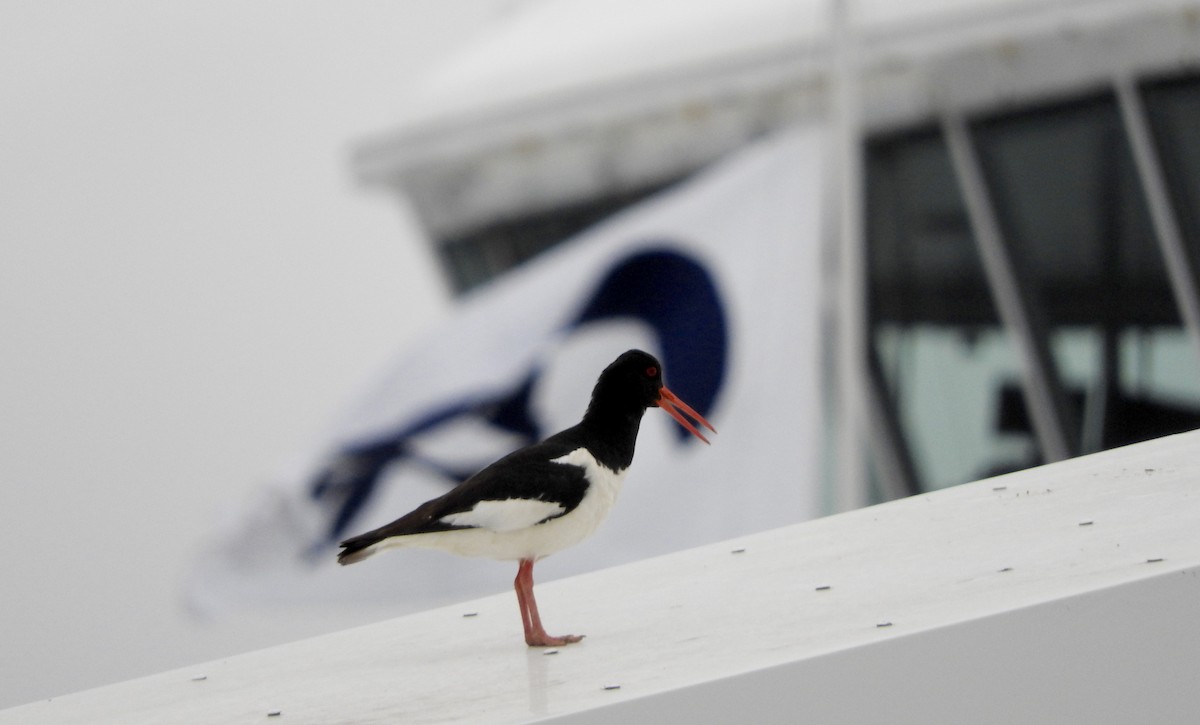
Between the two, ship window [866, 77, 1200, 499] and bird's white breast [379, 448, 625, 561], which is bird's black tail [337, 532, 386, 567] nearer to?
bird's white breast [379, 448, 625, 561]

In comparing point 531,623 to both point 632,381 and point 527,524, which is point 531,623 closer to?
point 527,524

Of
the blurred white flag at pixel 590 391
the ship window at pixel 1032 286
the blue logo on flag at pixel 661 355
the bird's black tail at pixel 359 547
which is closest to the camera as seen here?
the bird's black tail at pixel 359 547

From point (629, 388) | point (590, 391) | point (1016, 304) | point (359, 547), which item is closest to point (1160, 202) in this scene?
point (1016, 304)

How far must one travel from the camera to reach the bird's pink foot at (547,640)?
2.93m

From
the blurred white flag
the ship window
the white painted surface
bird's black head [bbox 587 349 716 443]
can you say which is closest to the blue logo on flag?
the blurred white flag

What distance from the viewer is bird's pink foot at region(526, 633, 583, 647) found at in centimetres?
293

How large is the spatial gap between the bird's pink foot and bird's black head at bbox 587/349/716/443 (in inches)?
17.7

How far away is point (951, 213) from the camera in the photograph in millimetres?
14188

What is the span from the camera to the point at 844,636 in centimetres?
247

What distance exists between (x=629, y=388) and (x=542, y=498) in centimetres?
28

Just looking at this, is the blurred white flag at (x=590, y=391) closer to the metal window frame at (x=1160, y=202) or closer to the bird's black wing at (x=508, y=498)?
the metal window frame at (x=1160, y=202)

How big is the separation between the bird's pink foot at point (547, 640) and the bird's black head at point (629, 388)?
45 centimetres

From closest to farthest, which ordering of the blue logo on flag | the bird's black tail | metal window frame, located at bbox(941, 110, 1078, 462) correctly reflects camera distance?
the bird's black tail
the blue logo on flag
metal window frame, located at bbox(941, 110, 1078, 462)

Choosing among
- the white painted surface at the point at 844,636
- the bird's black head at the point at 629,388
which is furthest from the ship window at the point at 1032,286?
the bird's black head at the point at 629,388
